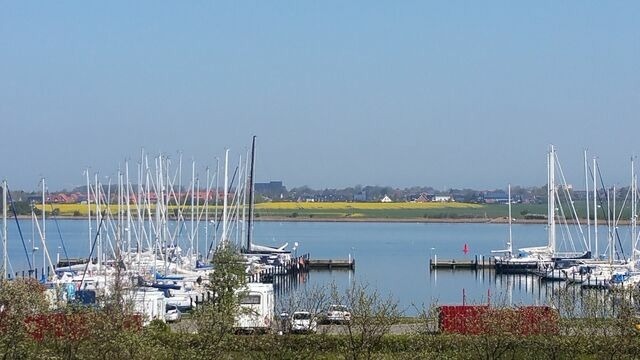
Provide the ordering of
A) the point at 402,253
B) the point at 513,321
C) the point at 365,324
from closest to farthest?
the point at 365,324 < the point at 513,321 < the point at 402,253

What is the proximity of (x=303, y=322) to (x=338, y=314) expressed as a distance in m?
1.01

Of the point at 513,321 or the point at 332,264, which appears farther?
the point at 332,264

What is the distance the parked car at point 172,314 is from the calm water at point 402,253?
10.3 m

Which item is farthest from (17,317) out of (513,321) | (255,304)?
(255,304)

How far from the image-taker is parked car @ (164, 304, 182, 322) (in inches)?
1775

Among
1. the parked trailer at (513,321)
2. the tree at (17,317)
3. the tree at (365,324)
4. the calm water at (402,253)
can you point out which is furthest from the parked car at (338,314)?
the tree at (17,317)

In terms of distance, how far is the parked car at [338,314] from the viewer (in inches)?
1181

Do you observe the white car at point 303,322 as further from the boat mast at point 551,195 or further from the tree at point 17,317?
the boat mast at point 551,195

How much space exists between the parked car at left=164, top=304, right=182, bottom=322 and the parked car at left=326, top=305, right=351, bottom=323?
510 inches

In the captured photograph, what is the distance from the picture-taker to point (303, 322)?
103 ft

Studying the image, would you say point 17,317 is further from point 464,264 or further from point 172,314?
point 464,264

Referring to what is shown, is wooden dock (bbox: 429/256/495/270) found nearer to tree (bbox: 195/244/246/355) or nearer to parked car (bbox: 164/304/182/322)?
parked car (bbox: 164/304/182/322)

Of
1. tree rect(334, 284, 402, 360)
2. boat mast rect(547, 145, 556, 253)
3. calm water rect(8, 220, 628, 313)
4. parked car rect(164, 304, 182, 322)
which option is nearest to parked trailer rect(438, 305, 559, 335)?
tree rect(334, 284, 402, 360)

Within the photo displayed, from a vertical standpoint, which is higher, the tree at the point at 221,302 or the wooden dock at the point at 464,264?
the tree at the point at 221,302
